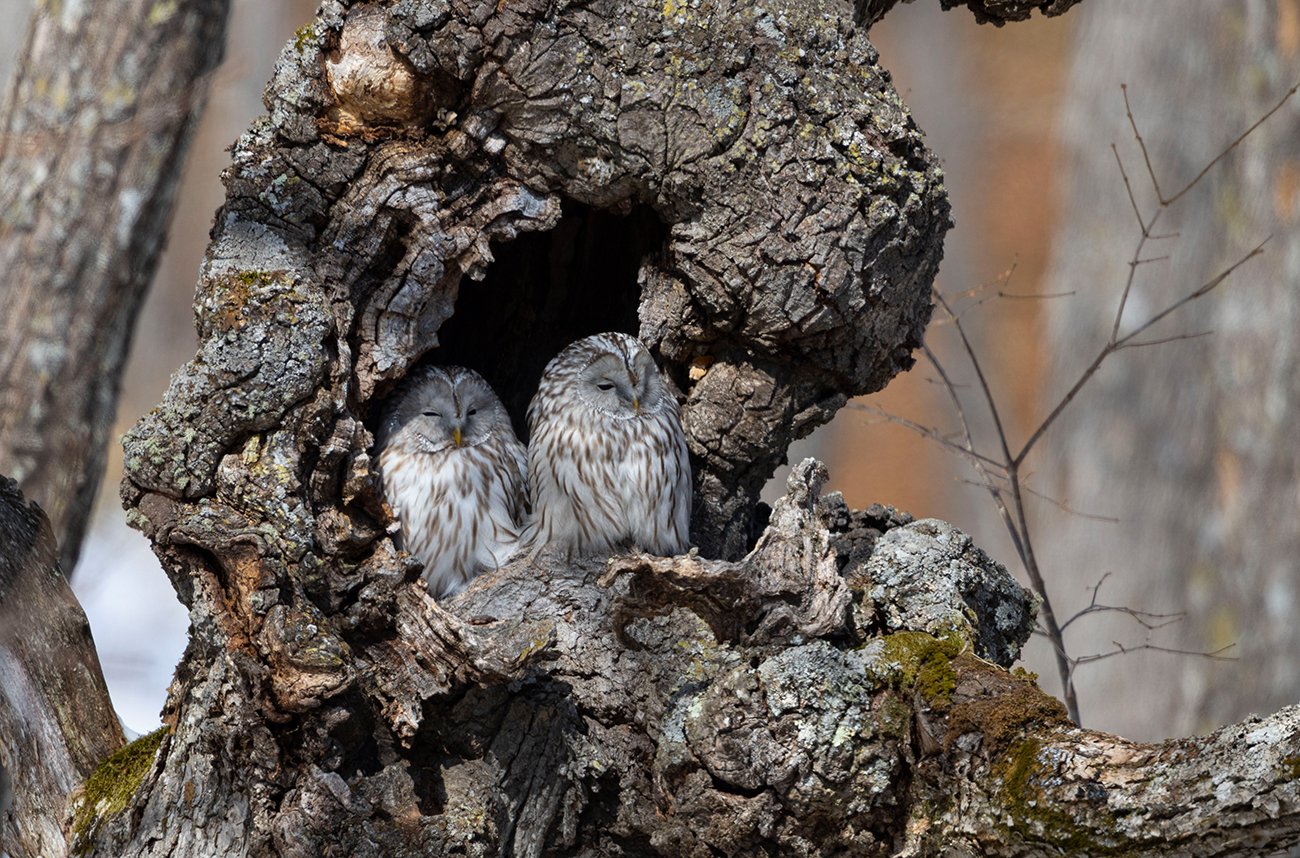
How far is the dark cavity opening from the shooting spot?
5184mm

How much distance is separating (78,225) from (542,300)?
180 cm

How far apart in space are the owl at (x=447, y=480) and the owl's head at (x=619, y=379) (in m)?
0.42

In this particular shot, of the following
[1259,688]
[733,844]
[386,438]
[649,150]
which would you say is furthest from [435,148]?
[1259,688]

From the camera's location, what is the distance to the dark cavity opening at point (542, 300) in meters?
5.18

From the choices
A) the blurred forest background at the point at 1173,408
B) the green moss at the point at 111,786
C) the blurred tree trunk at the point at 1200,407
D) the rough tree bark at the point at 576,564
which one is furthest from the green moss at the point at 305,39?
the blurred tree trunk at the point at 1200,407

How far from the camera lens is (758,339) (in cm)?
437

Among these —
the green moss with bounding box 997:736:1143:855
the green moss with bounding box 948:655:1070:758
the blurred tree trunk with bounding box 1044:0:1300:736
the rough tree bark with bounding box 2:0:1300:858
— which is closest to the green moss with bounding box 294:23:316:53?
the rough tree bark with bounding box 2:0:1300:858

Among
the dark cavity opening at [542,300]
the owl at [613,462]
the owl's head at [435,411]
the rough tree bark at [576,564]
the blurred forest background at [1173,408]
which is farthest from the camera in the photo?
the blurred forest background at [1173,408]

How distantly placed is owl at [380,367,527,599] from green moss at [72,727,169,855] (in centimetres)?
102

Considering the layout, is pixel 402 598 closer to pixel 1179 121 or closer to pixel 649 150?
pixel 649 150

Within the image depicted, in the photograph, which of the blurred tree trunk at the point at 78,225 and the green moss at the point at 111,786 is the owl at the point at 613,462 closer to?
the green moss at the point at 111,786

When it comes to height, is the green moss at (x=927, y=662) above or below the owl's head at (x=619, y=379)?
below

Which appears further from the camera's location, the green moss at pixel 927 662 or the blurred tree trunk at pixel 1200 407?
the blurred tree trunk at pixel 1200 407

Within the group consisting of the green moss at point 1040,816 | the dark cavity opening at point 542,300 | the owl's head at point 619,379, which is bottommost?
the green moss at point 1040,816
